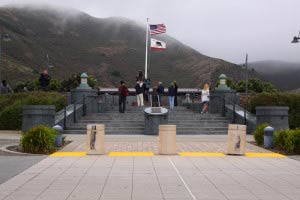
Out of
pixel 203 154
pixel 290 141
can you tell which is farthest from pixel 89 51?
pixel 203 154

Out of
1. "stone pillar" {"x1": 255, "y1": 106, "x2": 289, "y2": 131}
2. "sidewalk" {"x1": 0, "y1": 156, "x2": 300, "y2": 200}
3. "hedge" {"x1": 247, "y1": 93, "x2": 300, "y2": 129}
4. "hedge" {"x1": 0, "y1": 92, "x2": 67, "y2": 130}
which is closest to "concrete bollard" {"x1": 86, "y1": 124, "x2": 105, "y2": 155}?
"sidewalk" {"x1": 0, "y1": 156, "x2": 300, "y2": 200}

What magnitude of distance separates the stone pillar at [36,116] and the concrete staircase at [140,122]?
1.54m

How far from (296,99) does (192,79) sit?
82.8 metres

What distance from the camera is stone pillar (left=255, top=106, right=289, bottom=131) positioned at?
2367cm

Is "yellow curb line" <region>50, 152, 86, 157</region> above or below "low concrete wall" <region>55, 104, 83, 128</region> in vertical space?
below

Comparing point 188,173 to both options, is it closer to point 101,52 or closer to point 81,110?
point 81,110

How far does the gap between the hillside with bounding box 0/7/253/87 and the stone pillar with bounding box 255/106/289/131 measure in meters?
72.0

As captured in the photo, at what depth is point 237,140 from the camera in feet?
55.3

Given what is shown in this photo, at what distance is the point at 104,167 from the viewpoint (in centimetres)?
1365

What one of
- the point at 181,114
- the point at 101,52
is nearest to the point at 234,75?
the point at 101,52

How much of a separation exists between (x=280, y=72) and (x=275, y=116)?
138 m

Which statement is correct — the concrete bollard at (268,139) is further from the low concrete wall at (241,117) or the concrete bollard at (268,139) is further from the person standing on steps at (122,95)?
the person standing on steps at (122,95)

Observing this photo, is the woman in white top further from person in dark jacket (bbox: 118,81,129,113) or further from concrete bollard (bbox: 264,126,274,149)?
concrete bollard (bbox: 264,126,274,149)

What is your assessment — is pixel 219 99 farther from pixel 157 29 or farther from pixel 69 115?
pixel 157 29
